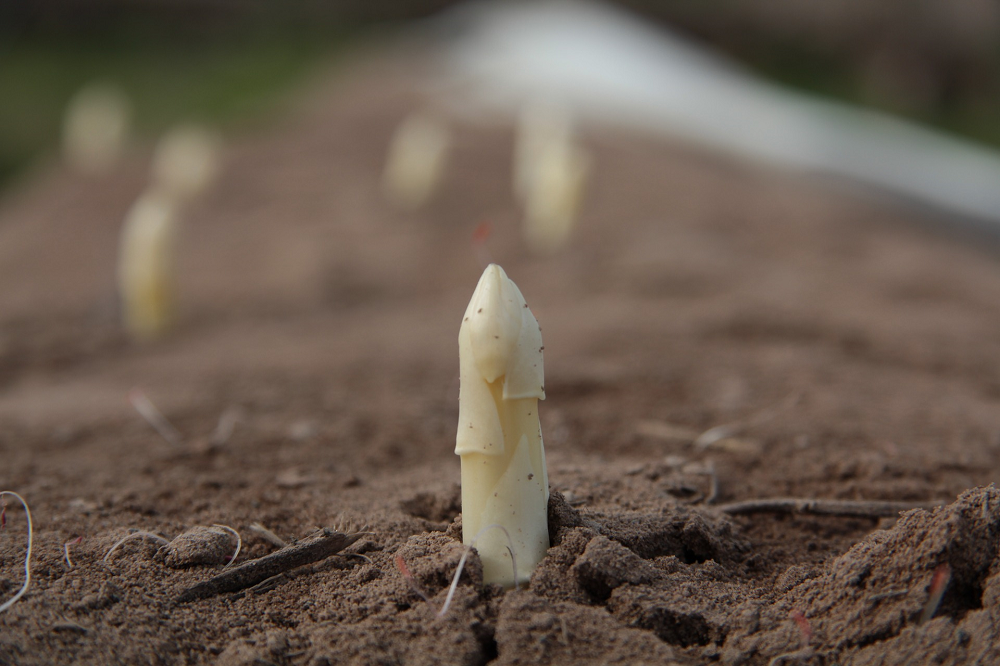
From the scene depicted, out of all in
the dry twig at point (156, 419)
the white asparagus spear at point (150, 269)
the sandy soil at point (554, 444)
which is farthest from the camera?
the white asparagus spear at point (150, 269)

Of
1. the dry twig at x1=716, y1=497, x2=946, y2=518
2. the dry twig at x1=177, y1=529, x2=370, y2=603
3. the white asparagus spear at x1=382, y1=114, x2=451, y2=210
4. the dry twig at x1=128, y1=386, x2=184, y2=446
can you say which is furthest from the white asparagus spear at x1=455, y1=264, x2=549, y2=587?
the white asparagus spear at x1=382, y1=114, x2=451, y2=210

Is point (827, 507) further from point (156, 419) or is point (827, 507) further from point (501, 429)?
point (156, 419)

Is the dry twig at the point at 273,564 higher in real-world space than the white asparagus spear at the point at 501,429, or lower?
lower

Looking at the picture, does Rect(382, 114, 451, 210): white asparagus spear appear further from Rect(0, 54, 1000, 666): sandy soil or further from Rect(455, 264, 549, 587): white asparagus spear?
Rect(455, 264, 549, 587): white asparagus spear

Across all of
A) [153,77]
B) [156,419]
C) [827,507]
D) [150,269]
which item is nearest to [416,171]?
[150,269]

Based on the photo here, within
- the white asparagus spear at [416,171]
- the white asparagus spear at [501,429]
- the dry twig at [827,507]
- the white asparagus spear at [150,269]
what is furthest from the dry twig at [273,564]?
the white asparagus spear at [416,171]

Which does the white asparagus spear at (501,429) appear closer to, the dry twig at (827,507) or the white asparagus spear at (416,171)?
the dry twig at (827,507)

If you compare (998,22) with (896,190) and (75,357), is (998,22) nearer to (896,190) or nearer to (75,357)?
(896,190)
